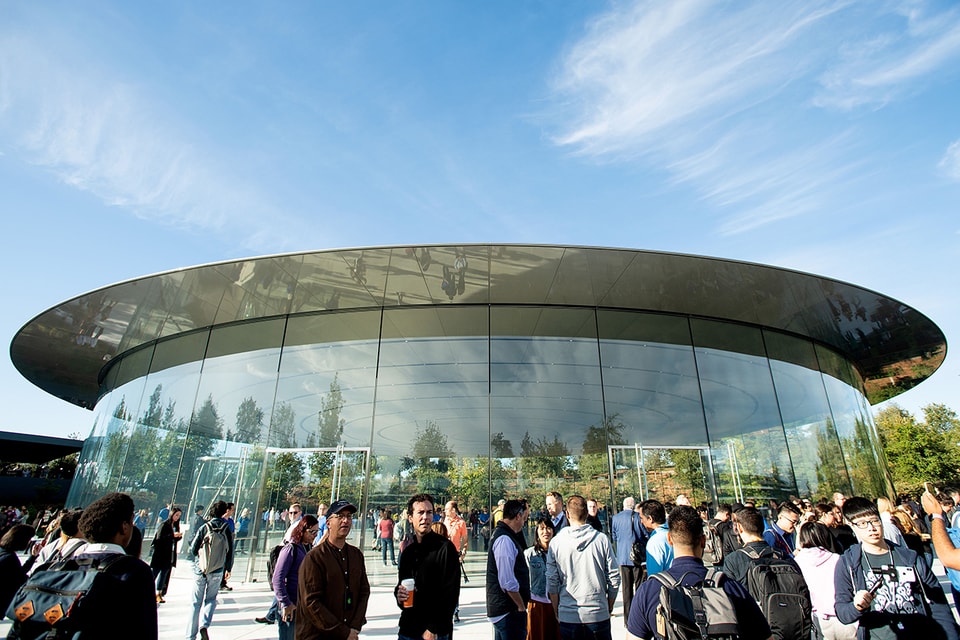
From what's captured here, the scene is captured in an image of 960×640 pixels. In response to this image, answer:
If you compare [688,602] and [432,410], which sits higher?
[432,410]

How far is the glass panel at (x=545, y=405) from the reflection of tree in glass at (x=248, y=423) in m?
6.36

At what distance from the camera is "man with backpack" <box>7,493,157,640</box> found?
7.30ft

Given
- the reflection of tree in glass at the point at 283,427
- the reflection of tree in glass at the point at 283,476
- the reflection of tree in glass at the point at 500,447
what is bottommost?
the reflection of tree in glass at the point at 283,476

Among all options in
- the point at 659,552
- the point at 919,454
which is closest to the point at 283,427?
the point at 659,552

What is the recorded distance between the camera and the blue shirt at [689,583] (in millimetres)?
2271

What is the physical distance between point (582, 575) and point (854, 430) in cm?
1671

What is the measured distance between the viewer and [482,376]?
13516mm

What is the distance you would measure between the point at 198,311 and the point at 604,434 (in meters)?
11.7

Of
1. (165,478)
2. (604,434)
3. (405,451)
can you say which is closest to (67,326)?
(165,478)

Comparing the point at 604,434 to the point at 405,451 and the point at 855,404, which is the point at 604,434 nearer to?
the point at 405,451

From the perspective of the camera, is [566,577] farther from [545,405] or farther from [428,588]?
[545,405]

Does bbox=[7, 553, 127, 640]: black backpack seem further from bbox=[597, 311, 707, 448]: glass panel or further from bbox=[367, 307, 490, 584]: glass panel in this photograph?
bbox=[597, 311, 707, 448]: glass panel

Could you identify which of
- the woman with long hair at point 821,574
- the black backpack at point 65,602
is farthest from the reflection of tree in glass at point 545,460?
the black backpack at point 65,602

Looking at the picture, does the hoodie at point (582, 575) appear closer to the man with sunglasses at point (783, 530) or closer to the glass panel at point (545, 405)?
the man with sunglasses at point (783, 530)
